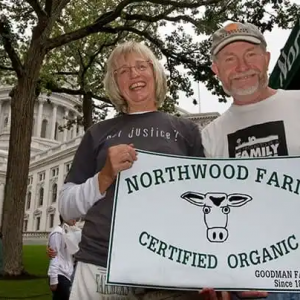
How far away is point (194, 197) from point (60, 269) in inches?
244

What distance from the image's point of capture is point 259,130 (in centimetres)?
222

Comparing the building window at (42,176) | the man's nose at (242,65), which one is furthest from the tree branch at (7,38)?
the building window at (42,176)

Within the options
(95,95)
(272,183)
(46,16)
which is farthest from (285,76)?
(95,95)

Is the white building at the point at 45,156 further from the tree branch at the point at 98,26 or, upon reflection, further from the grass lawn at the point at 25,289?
the grass lawn at the point at 25,289

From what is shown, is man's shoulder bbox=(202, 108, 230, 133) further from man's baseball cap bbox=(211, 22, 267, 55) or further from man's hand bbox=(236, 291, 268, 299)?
man's hand bbox=(236, 291, 268, 299)

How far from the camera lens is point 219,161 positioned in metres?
2.03

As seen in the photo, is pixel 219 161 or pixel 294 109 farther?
pixel 294 109

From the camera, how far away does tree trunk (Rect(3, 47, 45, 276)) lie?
13.1m

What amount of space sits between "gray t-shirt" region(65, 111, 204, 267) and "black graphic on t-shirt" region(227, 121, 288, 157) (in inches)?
7.1

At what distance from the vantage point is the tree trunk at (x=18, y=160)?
13070mm

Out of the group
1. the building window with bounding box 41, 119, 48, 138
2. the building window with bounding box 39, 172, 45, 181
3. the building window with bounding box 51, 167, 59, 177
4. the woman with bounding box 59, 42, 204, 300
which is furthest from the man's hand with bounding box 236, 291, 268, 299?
the building window with bounding box 41, 119, 48, 138

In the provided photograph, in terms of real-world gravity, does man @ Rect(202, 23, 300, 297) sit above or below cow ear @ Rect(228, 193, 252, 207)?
above

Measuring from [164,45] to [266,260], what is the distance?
15633mm

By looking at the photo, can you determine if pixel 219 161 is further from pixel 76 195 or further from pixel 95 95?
pixel 95 95
